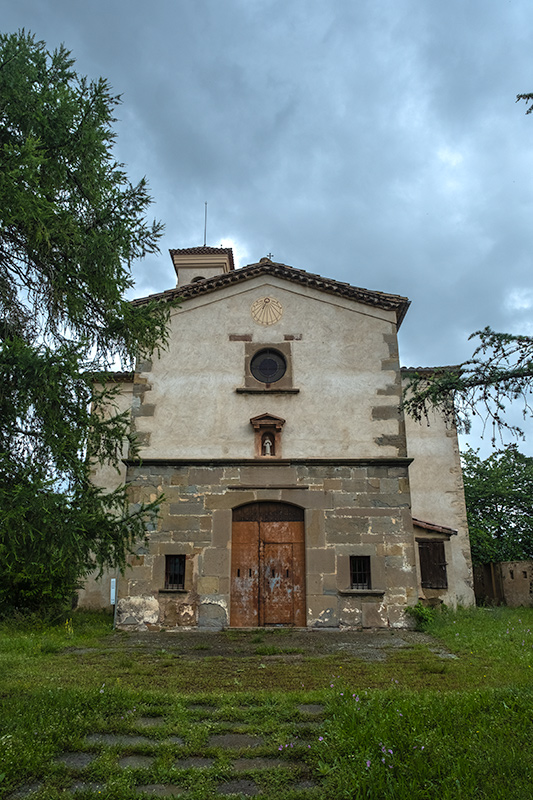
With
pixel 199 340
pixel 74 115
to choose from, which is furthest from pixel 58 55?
pixel 199 340

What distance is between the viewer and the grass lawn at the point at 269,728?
3738 mm

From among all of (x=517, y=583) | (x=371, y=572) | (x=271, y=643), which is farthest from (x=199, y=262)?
(x=271, y=643)

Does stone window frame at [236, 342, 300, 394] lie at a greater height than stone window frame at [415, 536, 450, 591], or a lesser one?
greater

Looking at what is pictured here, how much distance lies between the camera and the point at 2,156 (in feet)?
19.8

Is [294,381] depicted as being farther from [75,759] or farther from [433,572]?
[75,759]

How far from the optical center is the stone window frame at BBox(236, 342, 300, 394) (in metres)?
12.4

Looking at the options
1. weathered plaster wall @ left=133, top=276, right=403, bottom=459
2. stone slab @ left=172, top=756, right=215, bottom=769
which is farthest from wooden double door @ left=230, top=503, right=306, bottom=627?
stone slab @ left=172, top=756, right=215, bottom=769

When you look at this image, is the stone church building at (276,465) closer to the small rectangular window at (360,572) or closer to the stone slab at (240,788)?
the small rectangular window at (360,572)

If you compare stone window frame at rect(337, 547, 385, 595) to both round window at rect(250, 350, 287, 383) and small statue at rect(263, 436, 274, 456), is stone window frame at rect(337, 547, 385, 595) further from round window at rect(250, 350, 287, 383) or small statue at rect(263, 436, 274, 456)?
round window at rect(250, 350, 287, 383)

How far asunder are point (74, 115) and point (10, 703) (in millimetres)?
5957

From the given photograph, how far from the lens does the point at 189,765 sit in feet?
13.7

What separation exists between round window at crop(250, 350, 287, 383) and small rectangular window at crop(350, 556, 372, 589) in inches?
156

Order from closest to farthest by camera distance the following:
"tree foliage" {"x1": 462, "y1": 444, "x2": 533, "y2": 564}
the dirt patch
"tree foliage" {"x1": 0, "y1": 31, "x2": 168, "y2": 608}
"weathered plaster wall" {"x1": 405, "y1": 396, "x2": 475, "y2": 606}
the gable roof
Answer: "tree foliage" {"x1": 0, "y1": 31, "x2": 168, "y2": 608}
the dirt patch
the gable roof
"weathered plaster wall" {"x1": 405, "y1": 396, "x2": 475, "y2": 606}
"tree foliage" {"x1": 462, "y1": 444, "x2": 533, "y2": 564}

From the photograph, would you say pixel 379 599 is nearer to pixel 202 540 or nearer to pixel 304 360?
pixel 202 540
